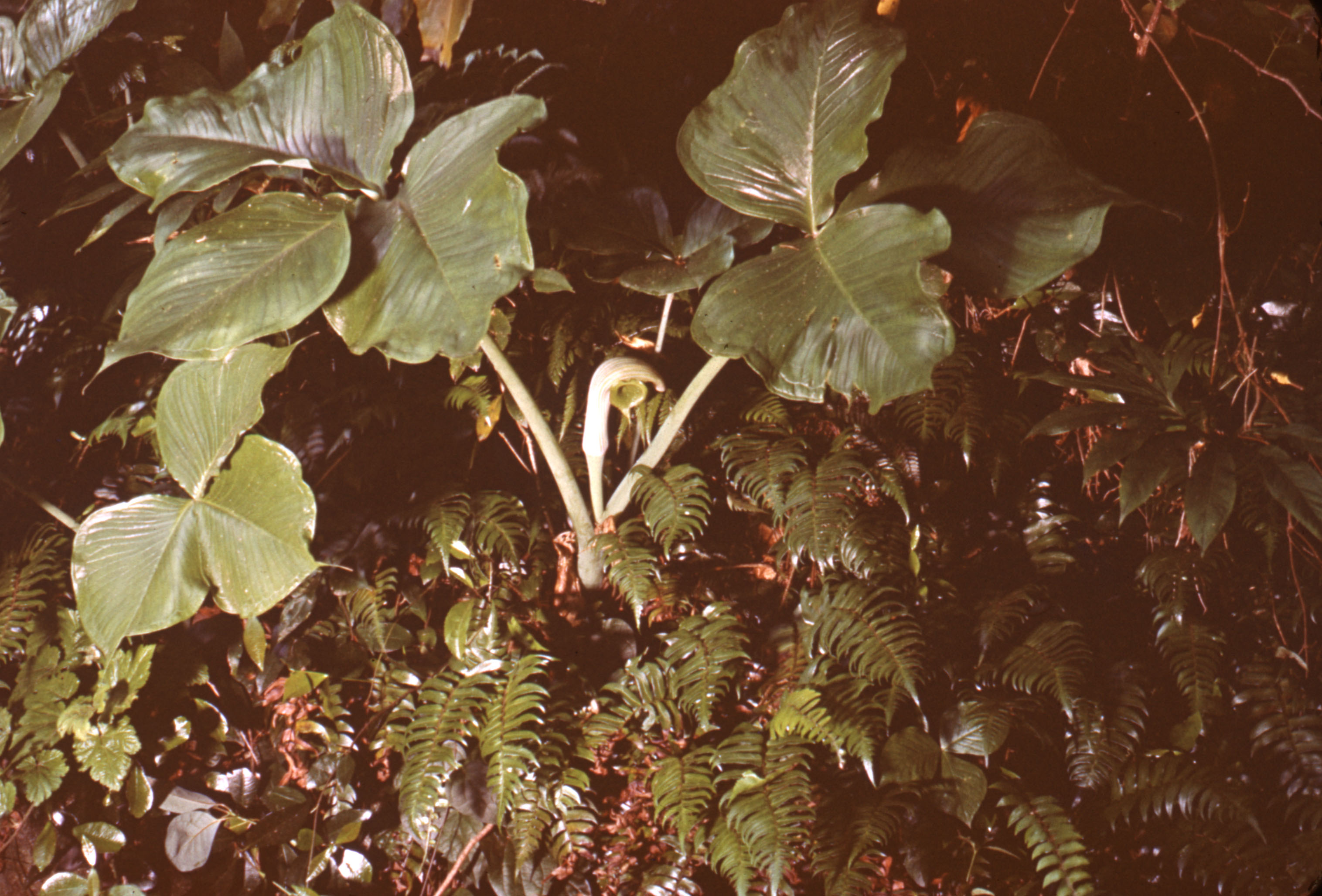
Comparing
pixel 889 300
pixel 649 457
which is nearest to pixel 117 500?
pixel 649 457

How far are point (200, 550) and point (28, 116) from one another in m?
0.86

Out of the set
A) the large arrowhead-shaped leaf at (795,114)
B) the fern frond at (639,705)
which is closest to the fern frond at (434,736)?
the fern frond at (639,705)

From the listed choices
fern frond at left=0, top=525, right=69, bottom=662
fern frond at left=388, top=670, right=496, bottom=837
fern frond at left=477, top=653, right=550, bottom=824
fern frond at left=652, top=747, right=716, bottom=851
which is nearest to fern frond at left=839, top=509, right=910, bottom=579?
Answer: fern frond at left=652, top=747, right=716, bottom=851

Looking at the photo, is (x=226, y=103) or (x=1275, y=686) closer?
(x=226, y=103)

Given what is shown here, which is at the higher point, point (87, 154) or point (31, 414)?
point (87, 154)

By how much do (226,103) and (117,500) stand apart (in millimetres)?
1313

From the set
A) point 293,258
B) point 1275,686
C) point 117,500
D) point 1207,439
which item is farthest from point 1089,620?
point 117,500

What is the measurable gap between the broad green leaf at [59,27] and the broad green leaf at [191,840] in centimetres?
161

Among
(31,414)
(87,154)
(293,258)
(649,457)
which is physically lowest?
(649,457)

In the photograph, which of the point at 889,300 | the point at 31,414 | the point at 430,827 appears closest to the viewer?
the point at 889,300

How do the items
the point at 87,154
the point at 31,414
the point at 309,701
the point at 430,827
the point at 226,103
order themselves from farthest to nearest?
the point at 31,414 → the point at 87,154 → the point at 309,701 → the point at 430,827 → the point at 226,103

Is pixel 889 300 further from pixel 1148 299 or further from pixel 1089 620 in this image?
pixel 1148 299

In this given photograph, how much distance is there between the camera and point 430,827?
1567 millimetres

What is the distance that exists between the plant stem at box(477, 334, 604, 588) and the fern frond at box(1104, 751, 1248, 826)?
1.15 meters
